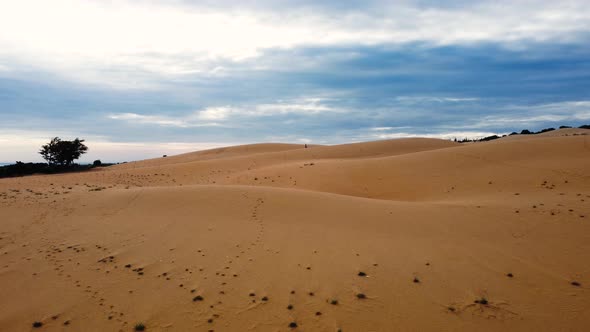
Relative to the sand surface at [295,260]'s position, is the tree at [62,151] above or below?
above

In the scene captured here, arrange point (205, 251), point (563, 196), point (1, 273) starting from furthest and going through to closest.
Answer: point (563, 196)
point (205, 251)
point (1, 273)

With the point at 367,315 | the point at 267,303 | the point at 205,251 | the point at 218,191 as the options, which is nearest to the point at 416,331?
the point at 367,315

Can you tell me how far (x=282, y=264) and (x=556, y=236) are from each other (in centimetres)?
639

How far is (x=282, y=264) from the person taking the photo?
7.22 metres

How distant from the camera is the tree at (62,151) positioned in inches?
1396

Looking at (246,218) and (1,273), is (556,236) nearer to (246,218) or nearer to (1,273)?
(246,218)

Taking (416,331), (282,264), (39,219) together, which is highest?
(39,219)

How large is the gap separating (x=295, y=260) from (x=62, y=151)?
3734 cm

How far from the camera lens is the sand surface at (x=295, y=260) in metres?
5.49

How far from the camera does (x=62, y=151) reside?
1409 inches

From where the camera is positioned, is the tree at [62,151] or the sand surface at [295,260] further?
the tree at [62,151]

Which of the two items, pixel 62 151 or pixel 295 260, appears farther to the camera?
pixel 62 151

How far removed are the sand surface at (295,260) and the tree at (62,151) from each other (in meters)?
25.3

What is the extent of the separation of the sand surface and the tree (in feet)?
82.9
